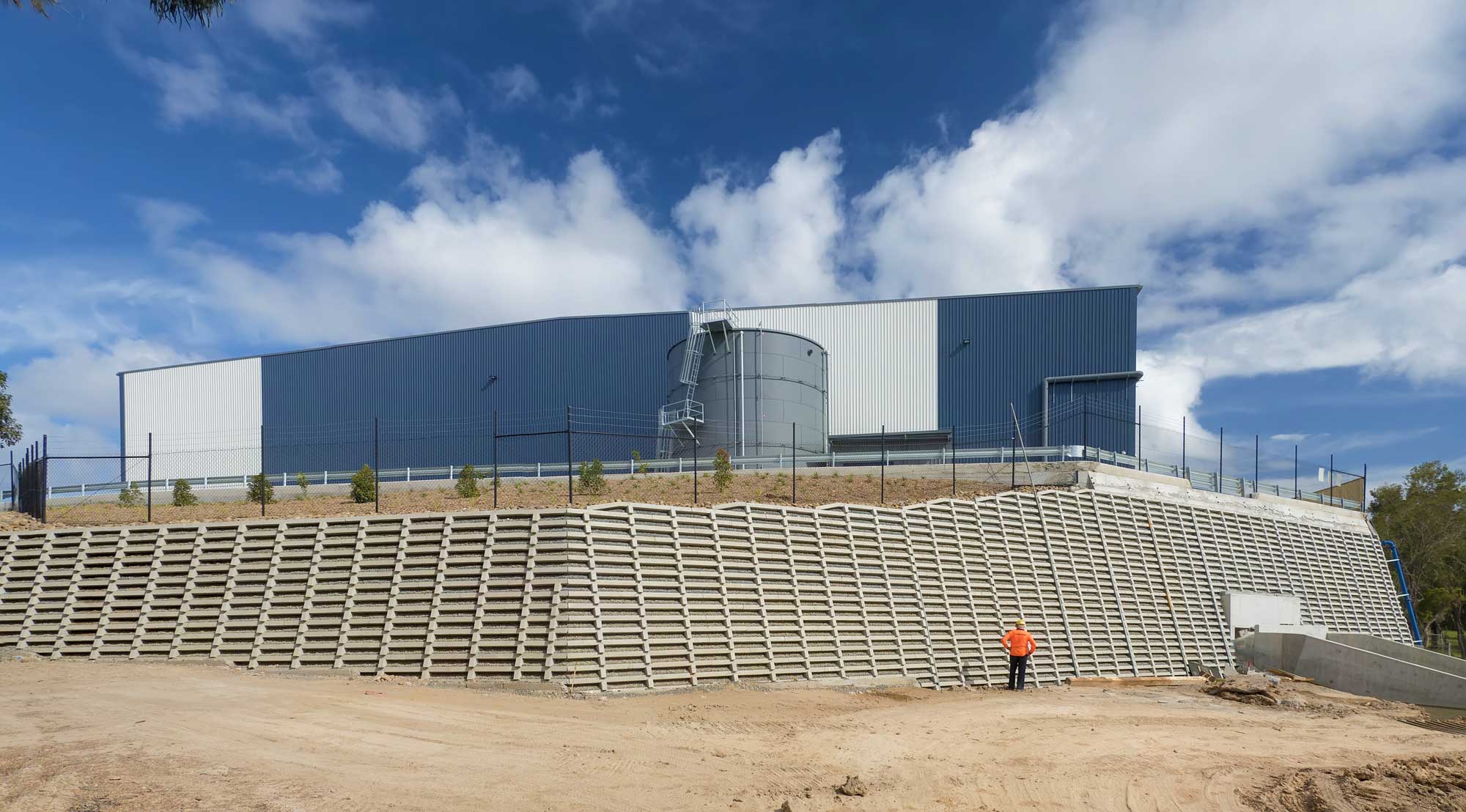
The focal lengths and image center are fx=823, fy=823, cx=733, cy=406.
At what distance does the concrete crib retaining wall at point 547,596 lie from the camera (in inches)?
483

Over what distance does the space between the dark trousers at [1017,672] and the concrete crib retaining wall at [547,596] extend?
0.47 metres

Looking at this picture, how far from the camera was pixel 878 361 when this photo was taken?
37.2 meters

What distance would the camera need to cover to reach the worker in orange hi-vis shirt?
49.2 feet

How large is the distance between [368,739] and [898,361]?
31125 mm

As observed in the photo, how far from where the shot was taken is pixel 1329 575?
2609 centimetres

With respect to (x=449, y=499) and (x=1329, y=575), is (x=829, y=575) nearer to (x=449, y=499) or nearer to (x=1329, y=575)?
(x=449, y=499)

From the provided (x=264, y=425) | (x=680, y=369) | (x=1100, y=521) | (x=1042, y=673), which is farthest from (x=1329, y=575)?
(x=264, y=425)

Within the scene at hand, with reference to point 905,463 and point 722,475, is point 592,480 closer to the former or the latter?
point 722,475

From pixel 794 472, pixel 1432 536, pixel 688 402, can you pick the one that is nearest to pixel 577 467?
pixel 688 402

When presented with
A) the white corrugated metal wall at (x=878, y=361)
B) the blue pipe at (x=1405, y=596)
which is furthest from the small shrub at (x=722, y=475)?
the blue pipe at (x=1405, y=596)

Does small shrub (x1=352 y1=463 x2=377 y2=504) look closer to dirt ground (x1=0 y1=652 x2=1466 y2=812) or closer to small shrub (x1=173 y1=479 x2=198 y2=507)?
small shrub (x1=173 y1=479 x2=198 y2=507)

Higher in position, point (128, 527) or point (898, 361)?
point (898, 361)

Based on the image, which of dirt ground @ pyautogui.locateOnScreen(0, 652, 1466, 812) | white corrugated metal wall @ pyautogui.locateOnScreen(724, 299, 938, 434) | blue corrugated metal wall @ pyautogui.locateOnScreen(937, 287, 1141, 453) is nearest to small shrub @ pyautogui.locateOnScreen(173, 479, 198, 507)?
dirt ground @ pyautogui.locateOnScreen(0, 652, 1466, 812)

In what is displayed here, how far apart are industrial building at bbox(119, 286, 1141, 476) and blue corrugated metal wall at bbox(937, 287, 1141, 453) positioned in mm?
69
